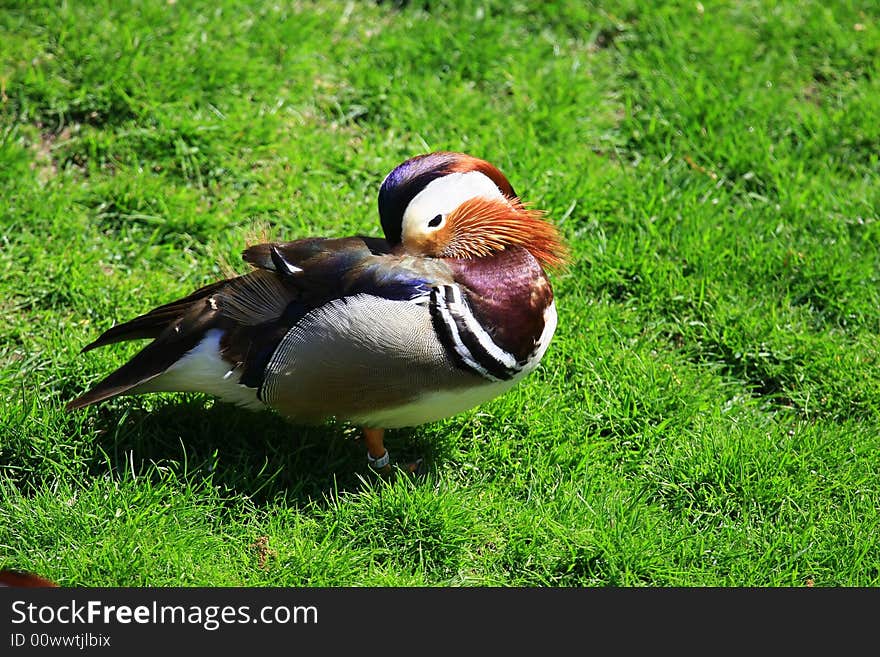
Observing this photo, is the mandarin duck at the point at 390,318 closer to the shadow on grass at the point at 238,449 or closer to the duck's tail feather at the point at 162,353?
the duck's tail feather at the point at 162,353

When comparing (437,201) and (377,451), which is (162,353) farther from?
(437,201)

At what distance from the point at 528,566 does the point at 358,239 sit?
120cm

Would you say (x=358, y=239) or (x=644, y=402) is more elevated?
(x=358, y=239)

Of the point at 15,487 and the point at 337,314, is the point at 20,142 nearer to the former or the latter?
the point at 15,487

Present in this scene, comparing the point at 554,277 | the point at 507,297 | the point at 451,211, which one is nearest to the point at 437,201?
the point at 451,211

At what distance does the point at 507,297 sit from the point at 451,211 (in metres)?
0.32

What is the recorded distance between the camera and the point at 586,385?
158 inches

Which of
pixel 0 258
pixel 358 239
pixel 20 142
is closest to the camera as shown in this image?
pixel 358 239

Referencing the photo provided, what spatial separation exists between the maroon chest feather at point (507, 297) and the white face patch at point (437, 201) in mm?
140

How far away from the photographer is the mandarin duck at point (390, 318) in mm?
3254

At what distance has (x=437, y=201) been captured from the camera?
3.31 metres

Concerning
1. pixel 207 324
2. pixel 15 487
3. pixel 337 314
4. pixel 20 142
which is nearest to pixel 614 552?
pixel 337 314

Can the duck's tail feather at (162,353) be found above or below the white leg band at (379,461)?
above

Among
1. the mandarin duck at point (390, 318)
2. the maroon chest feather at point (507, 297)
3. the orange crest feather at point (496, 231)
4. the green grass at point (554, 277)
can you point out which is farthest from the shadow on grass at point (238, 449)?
Answer: the orange crest feather at point (496, 231)
